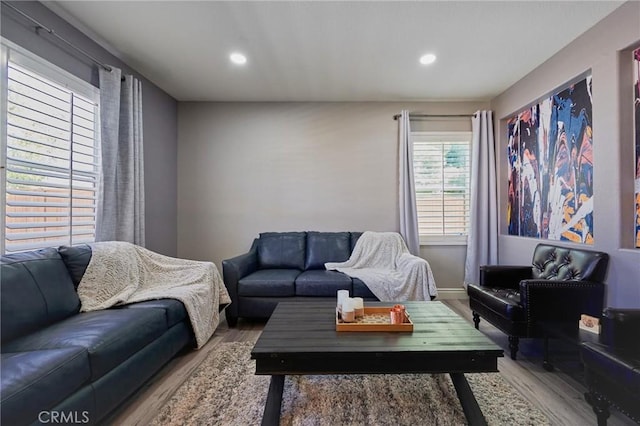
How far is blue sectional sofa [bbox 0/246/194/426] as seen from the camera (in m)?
1.17

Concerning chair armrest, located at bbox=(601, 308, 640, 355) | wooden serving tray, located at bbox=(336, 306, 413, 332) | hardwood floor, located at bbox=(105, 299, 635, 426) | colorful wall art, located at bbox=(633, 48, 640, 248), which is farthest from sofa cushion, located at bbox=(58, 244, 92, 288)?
colorful wall art, located at bbox=(633, 48, 640, 248)

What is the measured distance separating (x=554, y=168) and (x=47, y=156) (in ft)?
14.6

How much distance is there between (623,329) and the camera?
151 cm

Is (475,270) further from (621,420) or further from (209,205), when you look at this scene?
(209,205)

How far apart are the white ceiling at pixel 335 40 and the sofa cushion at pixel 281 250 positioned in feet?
6.04

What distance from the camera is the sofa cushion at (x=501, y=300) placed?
2123 mm

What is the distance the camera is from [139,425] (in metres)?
1.51

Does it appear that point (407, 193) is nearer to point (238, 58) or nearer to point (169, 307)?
point (238, 58)

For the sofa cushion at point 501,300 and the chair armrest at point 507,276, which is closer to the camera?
the sofa cushion at point 501,300

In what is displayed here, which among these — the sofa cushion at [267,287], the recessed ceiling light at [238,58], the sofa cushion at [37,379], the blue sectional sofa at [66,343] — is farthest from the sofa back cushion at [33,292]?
the recessed ceiling light at [238,58]

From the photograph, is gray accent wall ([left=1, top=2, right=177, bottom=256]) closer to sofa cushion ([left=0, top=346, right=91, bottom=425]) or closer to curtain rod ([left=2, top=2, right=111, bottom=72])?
curtain rod ([left=2, top=2, right=111, bottom=72])

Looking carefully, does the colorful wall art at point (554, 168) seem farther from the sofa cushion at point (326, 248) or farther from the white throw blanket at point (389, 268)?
the sofa cushion at point (326, 248)

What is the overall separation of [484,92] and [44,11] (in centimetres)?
438

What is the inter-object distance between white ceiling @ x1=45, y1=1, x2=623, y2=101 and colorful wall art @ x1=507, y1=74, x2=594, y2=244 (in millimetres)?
517
